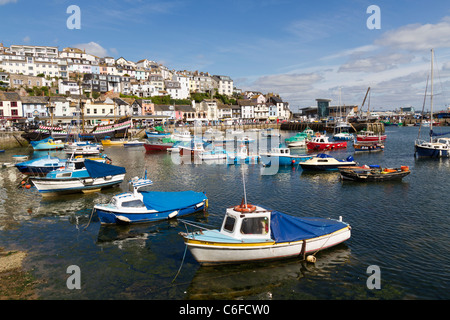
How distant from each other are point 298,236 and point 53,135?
252 ft

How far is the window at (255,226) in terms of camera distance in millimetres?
14617

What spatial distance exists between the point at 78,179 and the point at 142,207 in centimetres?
1103

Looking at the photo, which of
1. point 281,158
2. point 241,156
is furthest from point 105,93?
point 281,158

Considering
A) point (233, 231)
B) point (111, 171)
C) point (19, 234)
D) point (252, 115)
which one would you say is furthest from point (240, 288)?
point (252, 115)

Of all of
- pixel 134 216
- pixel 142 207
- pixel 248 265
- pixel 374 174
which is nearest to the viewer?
pixel 248 265

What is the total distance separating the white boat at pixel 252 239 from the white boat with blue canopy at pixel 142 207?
6.81m

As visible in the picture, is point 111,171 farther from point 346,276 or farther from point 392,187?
point 392,187

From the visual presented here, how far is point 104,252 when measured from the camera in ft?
55.6

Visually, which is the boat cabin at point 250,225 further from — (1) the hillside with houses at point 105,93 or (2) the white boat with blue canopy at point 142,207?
(1) the hillside with houses at point 105,93

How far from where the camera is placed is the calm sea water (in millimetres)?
13180

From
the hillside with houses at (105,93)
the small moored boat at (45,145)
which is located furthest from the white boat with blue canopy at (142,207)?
the hillside with houses at (105,93)

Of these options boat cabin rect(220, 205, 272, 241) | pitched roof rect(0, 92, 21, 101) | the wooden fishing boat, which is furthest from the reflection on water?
pitched roof rect(0, 92, 21, 101)

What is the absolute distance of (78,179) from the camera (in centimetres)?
2825

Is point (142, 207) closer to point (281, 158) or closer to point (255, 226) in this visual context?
point (255, 226)
